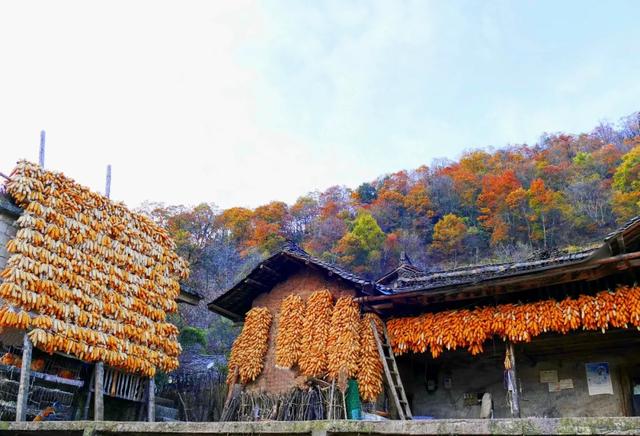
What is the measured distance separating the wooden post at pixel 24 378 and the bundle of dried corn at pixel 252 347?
17.1 ft

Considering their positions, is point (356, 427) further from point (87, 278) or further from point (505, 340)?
point (87, 278)

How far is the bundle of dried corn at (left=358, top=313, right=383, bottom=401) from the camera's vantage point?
12883 millimetres

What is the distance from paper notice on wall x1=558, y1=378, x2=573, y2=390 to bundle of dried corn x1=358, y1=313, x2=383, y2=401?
3.98 meters

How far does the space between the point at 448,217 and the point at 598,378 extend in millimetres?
34322

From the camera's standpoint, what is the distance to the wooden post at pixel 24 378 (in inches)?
427

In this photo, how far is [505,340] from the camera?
11898 millimetres

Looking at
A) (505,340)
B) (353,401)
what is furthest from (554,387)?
(353,401)

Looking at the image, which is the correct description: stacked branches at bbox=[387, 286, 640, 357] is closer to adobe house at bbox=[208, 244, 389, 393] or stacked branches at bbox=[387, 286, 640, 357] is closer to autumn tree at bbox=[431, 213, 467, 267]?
adobe house at bbox=[208, 244, 389, 393]

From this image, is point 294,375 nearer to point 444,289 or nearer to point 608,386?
point 444,289

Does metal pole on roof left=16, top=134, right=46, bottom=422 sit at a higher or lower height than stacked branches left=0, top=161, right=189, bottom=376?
lower

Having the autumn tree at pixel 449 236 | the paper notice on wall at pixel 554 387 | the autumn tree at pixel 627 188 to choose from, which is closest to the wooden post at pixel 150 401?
the paper notice on wall at pixel 554 387

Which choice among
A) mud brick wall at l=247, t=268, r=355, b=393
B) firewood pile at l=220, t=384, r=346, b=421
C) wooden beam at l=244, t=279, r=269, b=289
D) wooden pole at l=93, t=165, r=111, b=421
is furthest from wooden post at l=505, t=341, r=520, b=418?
wooden pole at l=93, t=165, r=111, b=421

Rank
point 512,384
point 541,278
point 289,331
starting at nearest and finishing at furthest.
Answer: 1. point 541,278
2. point 512,384
3. point 289,331

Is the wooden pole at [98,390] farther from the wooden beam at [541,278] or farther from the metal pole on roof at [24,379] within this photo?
the wooden beam at [541,278]
